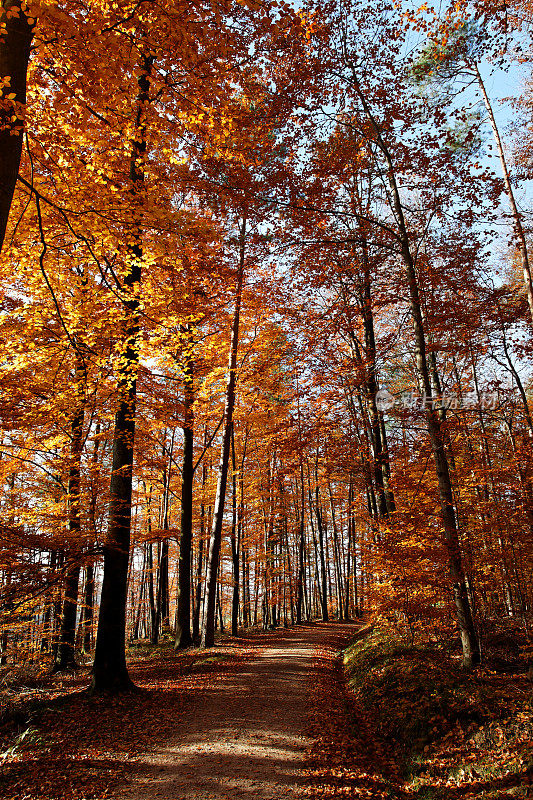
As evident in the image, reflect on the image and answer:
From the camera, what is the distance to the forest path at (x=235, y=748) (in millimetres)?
4320

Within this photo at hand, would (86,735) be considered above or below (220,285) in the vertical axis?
below

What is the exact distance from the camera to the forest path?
14.2ft

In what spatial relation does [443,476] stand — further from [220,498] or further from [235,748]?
[220,498]

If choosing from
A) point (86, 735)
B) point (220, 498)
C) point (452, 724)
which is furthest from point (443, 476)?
point (86, 735)

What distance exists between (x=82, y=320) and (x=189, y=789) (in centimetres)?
762

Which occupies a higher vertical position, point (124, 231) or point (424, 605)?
point (124, 231)

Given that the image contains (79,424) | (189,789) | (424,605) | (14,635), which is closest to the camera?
(189,789)

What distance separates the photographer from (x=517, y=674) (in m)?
6.32

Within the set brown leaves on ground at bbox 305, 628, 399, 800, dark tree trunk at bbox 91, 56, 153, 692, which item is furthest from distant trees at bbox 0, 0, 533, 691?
brown leaves on ground at bbox 305, 628, 399, 800

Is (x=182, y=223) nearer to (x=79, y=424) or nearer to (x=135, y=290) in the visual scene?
(x=135, y=290)

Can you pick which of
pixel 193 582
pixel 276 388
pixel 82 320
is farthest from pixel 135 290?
A: pixel 193 582

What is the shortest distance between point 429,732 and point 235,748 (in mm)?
2552

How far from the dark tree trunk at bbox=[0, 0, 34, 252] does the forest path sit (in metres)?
5.63

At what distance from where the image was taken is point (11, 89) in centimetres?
368
